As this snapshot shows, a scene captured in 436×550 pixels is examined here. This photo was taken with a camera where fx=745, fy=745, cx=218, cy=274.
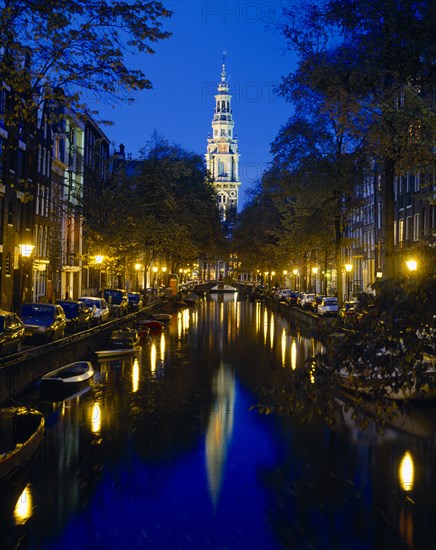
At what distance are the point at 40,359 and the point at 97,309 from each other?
2225cm

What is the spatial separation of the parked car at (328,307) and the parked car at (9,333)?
3397 centimetres

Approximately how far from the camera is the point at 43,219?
60.0m

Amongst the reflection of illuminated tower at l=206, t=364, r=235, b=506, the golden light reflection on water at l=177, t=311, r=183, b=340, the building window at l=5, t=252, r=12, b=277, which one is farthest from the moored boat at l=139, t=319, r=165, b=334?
the reflection of illuminated tower at l=206, t=364, r=235, b=506

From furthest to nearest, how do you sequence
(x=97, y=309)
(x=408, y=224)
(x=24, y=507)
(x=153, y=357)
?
(x=408, y=224) → (x=97, y=309) → (x=153, y=357) → (x=24, y=507)

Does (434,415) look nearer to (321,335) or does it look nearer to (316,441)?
(316,441)

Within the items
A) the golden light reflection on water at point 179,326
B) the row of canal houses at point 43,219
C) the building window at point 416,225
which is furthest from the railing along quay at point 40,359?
the building window at point 416,225

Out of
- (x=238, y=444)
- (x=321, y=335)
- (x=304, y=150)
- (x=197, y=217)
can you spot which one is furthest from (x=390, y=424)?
(x=197, y=217)

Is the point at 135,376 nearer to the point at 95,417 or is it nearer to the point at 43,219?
the point at 95,417

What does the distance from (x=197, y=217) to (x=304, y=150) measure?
40.1 metres

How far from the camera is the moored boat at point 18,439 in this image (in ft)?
49.4

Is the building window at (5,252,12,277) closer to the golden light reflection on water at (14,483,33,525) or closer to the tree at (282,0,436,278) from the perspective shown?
the tree at (282,0,436,278)

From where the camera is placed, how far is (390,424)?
842 inches

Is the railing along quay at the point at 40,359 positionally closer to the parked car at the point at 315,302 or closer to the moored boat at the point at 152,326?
the moored boat at the point at 152,326

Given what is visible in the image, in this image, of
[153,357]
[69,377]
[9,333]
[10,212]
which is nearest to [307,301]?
[10,212]
